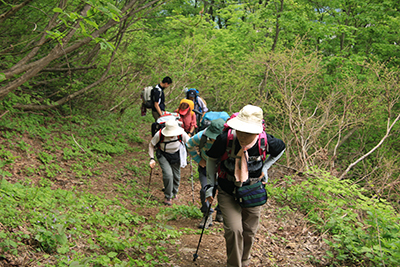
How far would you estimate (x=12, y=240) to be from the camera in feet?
11.0

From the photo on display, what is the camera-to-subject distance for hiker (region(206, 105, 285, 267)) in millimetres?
3490

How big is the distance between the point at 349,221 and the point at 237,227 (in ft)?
10.8

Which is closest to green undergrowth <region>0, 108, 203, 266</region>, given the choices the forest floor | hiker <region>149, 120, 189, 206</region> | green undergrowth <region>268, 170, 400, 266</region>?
the forest floor

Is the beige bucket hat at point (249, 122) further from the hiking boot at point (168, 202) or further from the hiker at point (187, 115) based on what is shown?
the hiker at point (187, 115)

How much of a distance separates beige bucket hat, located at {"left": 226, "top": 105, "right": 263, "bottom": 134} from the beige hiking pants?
921 mm

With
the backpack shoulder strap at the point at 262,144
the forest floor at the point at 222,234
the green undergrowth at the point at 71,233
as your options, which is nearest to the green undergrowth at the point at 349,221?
the forest floor at the point at 222,234

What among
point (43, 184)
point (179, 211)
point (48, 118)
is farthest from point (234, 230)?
point (48, 118)

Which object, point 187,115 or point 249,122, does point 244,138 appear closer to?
point 249,122

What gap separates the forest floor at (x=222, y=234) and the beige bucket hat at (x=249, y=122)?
1858mm

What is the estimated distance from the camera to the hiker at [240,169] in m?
3.49

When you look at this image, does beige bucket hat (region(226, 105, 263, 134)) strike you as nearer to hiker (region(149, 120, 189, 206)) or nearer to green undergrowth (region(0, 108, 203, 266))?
green undergrowth (region(0, 108, 203, 266))

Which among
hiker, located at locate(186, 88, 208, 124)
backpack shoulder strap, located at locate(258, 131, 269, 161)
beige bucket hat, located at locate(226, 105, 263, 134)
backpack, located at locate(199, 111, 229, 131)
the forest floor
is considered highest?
beige bucket hat, located at locate(226, 105, 263, 134)

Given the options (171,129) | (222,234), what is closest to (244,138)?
(222,234)

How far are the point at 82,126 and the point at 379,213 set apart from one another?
30.5 feet
